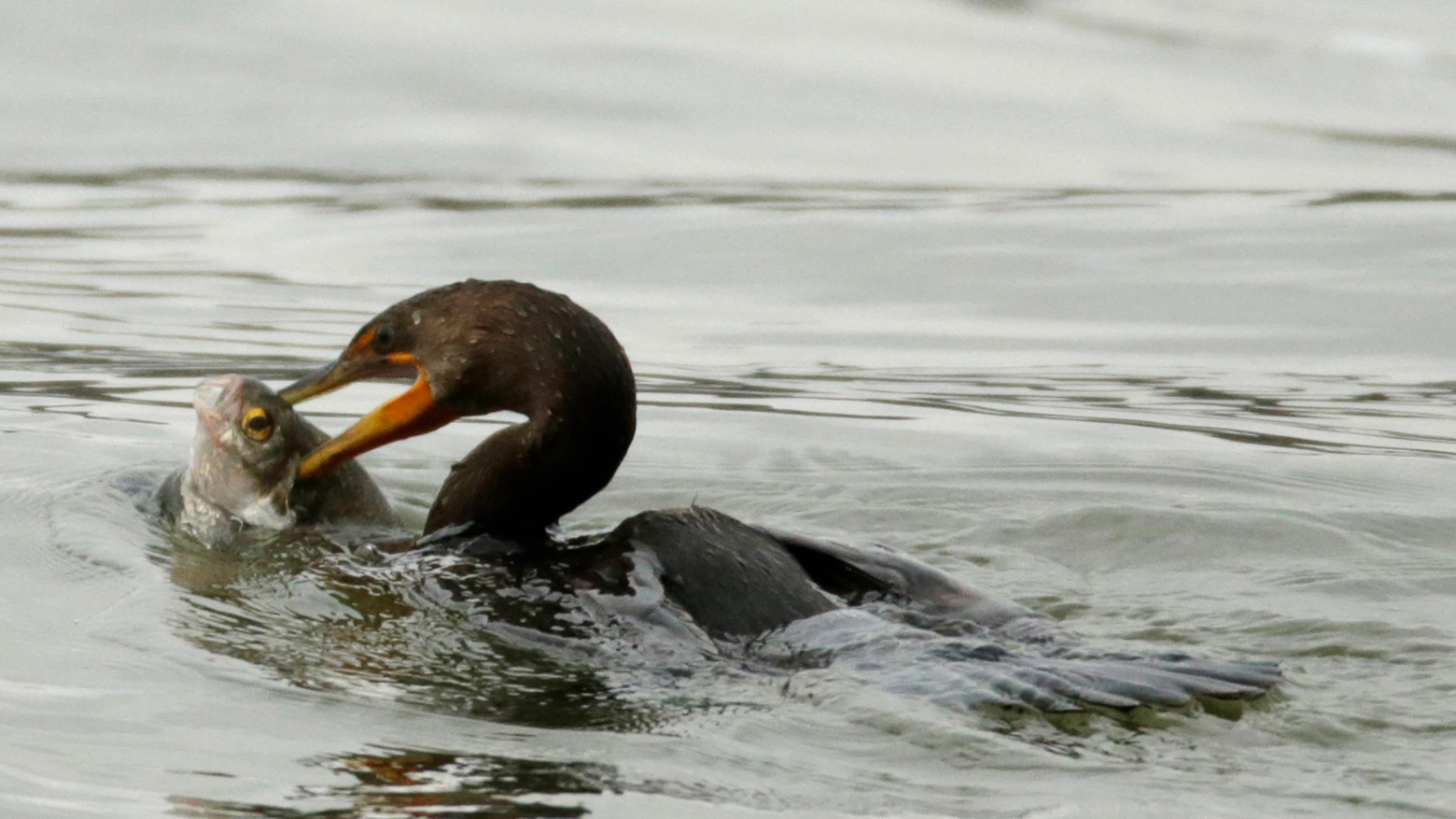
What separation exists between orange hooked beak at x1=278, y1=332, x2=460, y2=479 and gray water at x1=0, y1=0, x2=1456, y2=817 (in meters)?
0.27

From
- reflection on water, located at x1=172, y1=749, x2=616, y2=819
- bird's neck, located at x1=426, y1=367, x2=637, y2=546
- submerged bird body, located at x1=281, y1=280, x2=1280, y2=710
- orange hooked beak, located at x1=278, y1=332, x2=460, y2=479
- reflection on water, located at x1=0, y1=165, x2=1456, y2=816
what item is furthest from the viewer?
orange hooked beak, located at x1=278, y1=332, x2=460, y2=479

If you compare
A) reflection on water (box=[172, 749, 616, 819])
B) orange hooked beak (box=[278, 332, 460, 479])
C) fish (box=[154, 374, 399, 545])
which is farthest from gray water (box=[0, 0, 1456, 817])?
orange hooked beak (box=[278, 332, 460, 479])

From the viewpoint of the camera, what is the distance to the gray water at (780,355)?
4480mm

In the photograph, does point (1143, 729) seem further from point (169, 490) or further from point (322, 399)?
A: point (322, 399)

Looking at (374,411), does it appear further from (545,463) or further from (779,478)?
(779,478)

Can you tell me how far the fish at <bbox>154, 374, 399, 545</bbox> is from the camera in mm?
6164

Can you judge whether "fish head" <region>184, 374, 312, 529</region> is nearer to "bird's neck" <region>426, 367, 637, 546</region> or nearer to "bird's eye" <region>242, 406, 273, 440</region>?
"bird's eye" <region>242, 406, 273, 440</region>

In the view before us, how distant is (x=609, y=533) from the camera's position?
551 cm

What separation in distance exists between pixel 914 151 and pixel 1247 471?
23.5 ft

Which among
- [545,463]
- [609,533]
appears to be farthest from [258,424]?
[609,533]

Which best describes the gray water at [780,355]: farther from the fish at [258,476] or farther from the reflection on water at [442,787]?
the fish at [258,476]

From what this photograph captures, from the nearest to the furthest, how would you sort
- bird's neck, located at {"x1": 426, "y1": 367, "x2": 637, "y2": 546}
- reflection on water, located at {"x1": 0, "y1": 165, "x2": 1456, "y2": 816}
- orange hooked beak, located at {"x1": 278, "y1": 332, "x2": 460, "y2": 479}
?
1. reflection on water, located at {"x1": 0, "y1": 165, "x2": 1456, "y2": 816}
2. bird's neck, located at {"x1": 426, "y1": 367, "x2": 637, "y2": 546}
3. orange hooked beak, located at {"x1": 278, "y1": 332, "x2": 460, "y2": 479}

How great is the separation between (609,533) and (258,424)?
1.20m

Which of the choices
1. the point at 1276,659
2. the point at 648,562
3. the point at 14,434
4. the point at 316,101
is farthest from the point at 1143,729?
the point at 316,101
